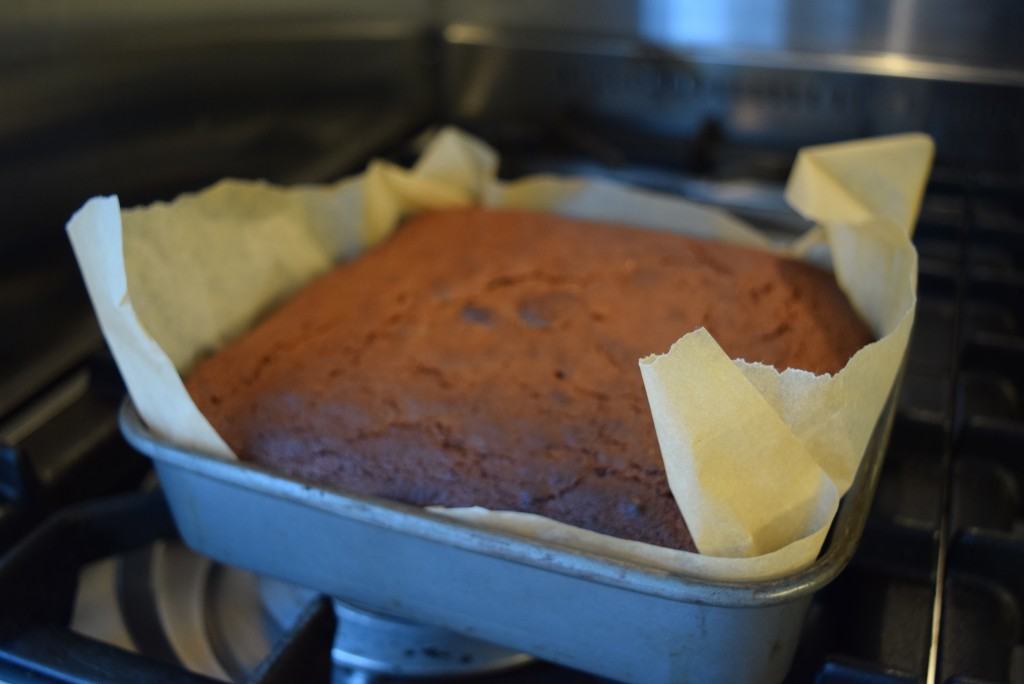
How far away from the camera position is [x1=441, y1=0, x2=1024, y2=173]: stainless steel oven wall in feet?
3.25

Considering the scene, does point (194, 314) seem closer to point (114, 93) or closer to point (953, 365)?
point (114, 93)

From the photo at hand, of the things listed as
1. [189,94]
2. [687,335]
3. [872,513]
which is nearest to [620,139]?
[189,94]

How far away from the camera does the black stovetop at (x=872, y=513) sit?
56 cm

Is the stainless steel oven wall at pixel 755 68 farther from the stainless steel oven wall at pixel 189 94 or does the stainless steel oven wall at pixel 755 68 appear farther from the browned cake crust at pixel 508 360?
the browned cake crust at pixel 508 360

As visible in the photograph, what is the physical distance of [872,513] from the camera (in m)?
0.66

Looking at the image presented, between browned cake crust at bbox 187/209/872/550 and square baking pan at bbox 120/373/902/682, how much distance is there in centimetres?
3

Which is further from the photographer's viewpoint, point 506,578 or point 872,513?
point 872,513

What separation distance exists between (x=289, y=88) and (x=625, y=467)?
67 cm

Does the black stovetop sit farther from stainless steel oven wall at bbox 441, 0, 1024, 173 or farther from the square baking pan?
stainless steel oven wall at bbox 441, 0, 1024, 173

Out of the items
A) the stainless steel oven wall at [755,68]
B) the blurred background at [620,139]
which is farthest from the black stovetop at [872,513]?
the stainless steel oven wall at [755,68]

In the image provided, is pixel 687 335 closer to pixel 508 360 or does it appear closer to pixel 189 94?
pixel 508 360

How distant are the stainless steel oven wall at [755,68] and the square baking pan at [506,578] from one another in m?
0.54

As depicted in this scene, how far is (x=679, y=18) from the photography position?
1065mm

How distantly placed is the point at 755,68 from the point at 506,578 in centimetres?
73
